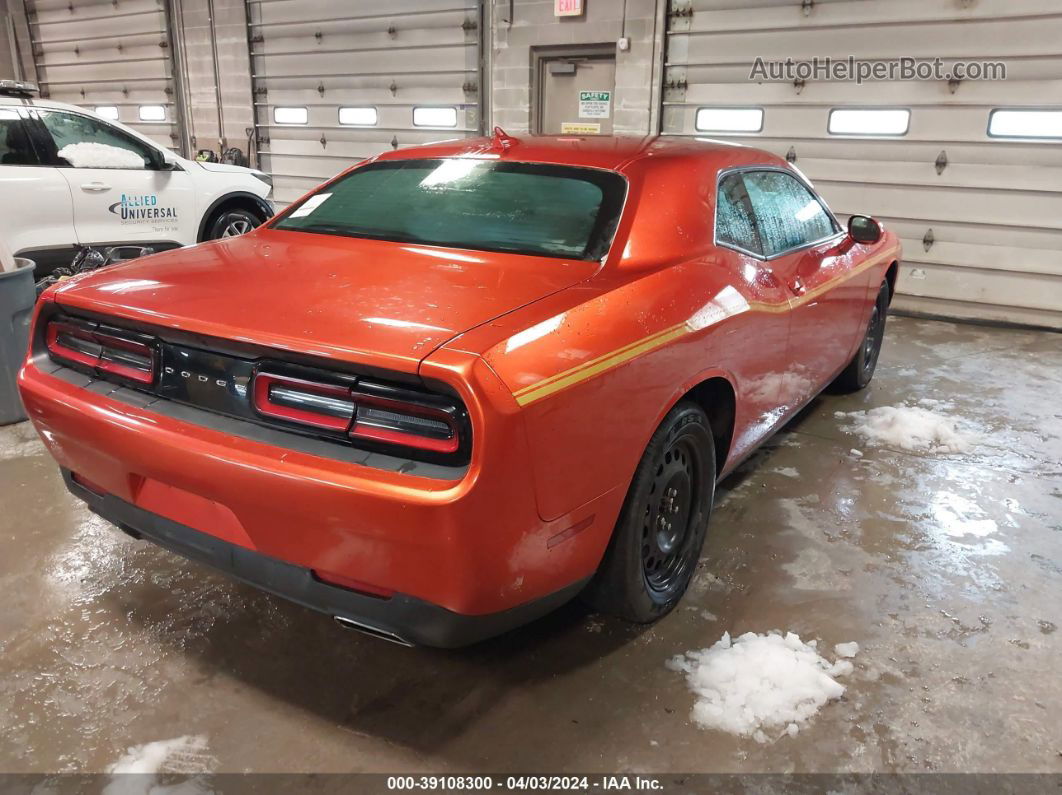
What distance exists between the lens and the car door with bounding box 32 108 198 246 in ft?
18.4

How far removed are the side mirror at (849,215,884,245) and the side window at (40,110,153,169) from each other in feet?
17.7

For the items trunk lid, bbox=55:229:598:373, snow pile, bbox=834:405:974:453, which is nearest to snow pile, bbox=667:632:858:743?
trunk lid, bbox=55:229:598:373

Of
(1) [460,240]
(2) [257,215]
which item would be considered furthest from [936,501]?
(2) [257,215]

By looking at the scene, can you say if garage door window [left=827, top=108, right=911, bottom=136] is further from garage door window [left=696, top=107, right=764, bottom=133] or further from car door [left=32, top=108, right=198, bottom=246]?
car door [left=32, top=108, right=198, bottom=246]

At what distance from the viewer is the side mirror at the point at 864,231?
11.4ft

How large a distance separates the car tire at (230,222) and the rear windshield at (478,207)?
13.8ft

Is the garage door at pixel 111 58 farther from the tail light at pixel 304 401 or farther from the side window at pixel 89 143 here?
the tail light at pixel 304 401

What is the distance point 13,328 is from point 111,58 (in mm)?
10511

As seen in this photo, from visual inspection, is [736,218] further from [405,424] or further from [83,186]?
[83,186]

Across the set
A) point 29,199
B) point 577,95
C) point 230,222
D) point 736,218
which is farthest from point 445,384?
point 577,95

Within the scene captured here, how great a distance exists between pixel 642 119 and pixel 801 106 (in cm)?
158

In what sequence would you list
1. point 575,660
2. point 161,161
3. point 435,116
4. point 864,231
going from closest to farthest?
point 575,660
point 864,231
point 161,161
point 435,116

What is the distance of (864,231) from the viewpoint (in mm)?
3492

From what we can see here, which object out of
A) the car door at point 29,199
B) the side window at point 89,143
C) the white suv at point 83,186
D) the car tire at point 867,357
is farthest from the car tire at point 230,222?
the car tire at point 867,357
